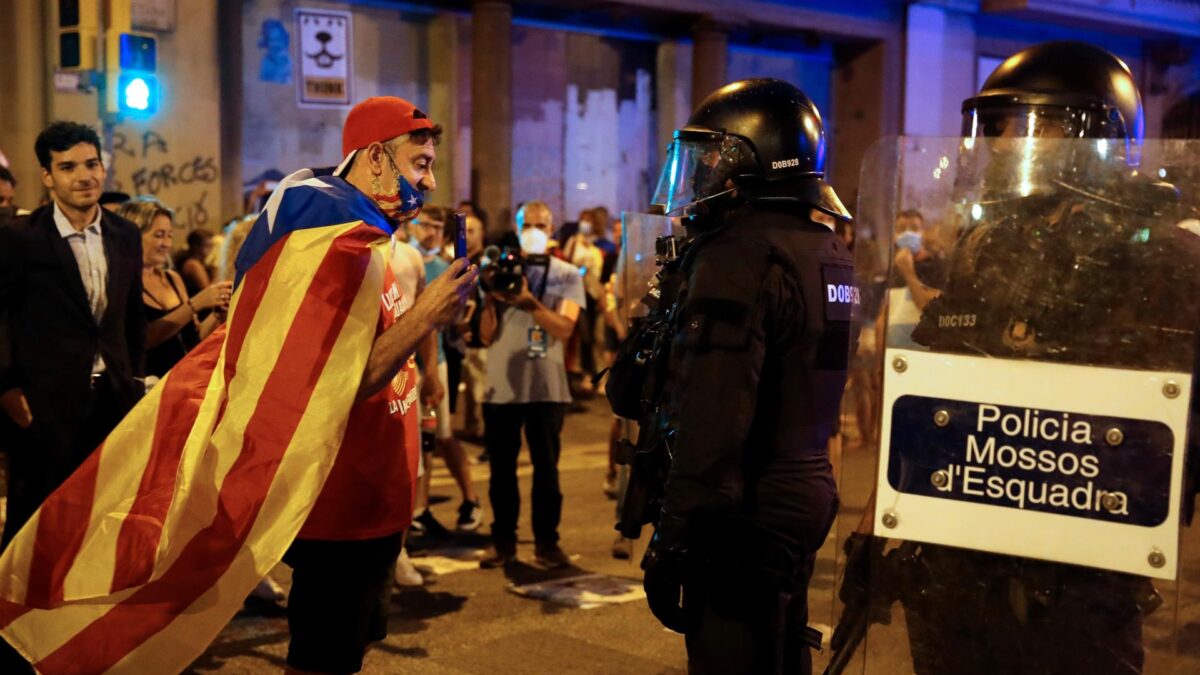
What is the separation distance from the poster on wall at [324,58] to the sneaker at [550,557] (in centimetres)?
1068

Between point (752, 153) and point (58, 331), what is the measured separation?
319 cm

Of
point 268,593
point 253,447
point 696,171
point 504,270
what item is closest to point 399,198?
point 253,447

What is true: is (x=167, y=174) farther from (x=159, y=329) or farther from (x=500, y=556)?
(x=159, y=329)

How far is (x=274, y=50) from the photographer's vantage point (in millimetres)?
16266

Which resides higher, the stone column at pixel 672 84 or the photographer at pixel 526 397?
the stone column at pixel 672 84

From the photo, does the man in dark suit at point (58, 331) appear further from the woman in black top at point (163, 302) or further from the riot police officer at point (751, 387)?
the riot police officer at point (751, 387)

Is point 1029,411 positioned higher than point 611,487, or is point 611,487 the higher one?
point 1029,411

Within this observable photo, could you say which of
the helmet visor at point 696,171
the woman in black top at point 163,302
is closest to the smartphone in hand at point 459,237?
the helmet visor at point 696,171

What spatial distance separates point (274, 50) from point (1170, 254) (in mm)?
14974

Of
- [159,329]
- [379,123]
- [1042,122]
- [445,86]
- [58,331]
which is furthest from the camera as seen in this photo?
[445,86]

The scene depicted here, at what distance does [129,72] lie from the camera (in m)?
10.9

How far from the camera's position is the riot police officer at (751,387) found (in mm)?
3064

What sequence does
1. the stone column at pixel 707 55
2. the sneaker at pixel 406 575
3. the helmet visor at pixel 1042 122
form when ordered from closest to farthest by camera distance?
the helmet visor at pixel 1042 122, the sneaker at pixel 406 575, the stone column at pixel 707 55

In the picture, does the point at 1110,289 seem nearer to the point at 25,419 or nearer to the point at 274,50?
the point at 25,419
